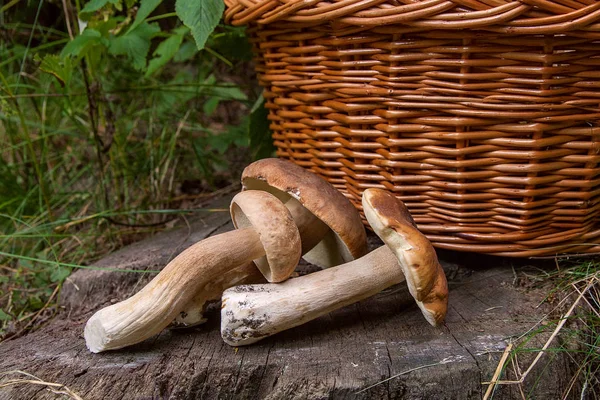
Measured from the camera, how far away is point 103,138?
226 cm

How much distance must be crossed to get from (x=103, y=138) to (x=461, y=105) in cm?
148

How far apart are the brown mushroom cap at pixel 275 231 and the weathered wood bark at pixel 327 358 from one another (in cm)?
16

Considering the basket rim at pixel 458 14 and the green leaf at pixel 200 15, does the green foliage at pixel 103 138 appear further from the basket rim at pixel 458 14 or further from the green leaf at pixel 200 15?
the basket rim at pixel 458 14

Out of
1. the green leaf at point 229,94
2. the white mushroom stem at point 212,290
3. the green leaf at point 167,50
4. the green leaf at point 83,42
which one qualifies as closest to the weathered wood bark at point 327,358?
the white mushroom stem at point 212,290

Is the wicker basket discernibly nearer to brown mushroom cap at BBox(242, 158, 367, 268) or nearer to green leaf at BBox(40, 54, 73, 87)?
brown mushroom cap at BBox(242, 158, 367, 268)

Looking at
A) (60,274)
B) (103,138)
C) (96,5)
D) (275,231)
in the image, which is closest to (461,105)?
(275,231)

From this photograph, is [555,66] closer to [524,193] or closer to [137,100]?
[524,193]

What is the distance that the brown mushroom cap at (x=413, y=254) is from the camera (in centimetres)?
111

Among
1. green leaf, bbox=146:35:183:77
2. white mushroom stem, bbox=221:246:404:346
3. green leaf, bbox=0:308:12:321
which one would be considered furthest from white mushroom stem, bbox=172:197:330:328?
green leaf, bbox=146:35:183:77

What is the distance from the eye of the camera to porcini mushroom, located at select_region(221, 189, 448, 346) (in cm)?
113

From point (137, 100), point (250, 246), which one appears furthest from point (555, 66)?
point (137, 100)

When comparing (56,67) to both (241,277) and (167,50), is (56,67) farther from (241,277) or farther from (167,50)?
(241,277)

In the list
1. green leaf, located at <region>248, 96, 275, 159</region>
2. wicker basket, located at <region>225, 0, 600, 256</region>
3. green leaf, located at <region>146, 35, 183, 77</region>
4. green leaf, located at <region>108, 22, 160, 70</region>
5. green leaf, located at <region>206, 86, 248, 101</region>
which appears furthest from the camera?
green leaf, located at <region>206, 86, 248, 101</region>

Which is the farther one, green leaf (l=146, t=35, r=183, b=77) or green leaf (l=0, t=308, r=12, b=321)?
green leaf (l=146, t=35, r=183, b=77)
